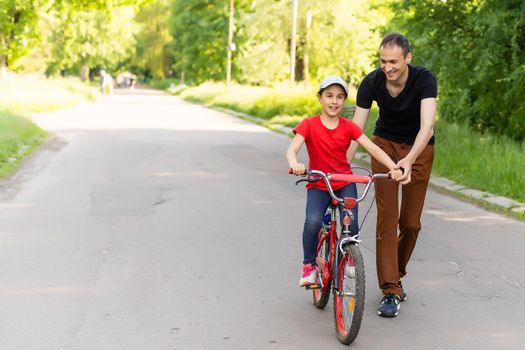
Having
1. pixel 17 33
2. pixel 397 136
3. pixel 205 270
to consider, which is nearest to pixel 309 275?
pixel 397 136

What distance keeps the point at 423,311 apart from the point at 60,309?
2450 millimetres

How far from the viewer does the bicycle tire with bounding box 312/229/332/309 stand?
5547mm

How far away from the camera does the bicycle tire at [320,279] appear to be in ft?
18.2

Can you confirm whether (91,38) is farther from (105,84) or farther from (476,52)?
(476,52)

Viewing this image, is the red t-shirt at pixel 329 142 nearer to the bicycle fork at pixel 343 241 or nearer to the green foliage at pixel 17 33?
the bicycle fork at pixel 343 241

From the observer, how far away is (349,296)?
5027 millimetres

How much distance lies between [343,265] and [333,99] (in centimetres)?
104

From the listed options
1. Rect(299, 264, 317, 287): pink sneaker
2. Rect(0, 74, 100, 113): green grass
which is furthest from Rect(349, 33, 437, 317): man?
Rect(0, 74, 100, 113): green grass

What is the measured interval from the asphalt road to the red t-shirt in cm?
99

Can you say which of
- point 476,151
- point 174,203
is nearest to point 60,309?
point 174,203

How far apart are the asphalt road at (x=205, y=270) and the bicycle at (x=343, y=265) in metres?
0.16

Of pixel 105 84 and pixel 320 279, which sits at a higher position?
pixel 320 279

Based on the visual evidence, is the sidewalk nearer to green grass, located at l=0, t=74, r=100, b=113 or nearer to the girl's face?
the girl's face

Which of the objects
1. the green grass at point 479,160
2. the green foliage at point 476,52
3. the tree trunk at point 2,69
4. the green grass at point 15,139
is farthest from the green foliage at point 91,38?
the green foliage at point 476,52
